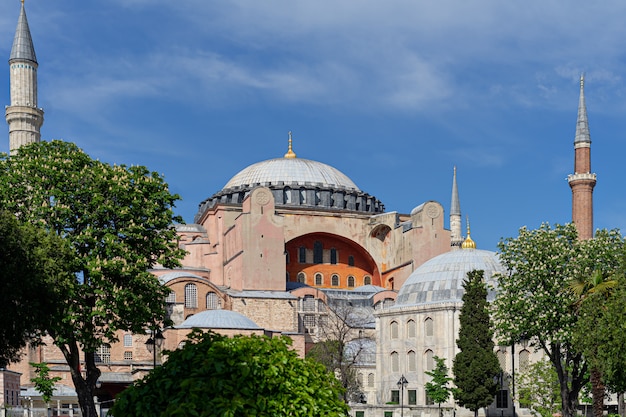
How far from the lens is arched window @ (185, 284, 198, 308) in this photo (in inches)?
2427

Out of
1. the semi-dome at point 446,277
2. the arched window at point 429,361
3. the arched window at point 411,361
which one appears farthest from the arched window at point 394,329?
the arched window at point 429,361

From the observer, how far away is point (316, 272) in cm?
7381

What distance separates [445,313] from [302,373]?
3964 centimetres

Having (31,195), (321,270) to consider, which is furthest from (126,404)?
(321,270)

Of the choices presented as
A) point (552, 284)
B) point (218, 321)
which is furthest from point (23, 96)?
Answer: point (552, 284)

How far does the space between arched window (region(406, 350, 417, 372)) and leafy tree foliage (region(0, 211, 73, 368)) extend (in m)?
30.4

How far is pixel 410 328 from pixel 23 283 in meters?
33.5

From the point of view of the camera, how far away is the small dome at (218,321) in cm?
5609

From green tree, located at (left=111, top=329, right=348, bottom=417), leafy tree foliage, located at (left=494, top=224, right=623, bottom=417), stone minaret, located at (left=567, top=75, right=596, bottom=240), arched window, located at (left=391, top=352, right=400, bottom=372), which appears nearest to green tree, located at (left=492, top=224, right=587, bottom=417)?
leafy tree foliage, located at (left=494, top=224, right=623, bottom=417)

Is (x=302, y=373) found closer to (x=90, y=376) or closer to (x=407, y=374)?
(x=90, y=376)

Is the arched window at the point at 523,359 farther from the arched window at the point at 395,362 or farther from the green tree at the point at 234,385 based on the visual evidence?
the green tree at the point at 234,385

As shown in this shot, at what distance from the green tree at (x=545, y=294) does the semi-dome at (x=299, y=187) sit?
37.7 metres

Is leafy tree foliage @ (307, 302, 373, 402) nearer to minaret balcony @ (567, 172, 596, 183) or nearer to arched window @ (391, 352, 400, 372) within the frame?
arched window @ (391, 352, 400, 372)

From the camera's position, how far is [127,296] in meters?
30.2
